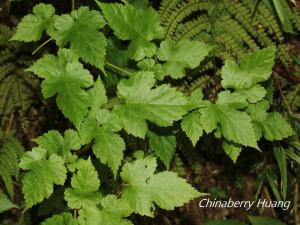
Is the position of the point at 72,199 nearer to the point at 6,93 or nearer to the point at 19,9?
the point at 6,93

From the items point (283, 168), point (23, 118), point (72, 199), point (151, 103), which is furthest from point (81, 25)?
point (283, 168)

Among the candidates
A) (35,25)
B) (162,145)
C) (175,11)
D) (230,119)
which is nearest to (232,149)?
(230,119)

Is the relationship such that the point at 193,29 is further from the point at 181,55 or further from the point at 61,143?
the point at 61,143

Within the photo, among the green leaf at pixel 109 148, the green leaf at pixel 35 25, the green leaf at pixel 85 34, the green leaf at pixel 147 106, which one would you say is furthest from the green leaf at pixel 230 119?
the green leaf at pixel 35 25

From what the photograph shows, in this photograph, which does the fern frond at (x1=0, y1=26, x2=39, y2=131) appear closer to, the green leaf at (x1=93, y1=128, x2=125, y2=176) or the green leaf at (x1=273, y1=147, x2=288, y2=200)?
the green leaf at (x1=93, y1=128, x2=125, y2=176)

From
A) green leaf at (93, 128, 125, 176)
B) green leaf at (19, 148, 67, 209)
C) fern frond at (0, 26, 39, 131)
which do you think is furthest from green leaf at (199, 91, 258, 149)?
fern frond at (0, 26, 39, 131)

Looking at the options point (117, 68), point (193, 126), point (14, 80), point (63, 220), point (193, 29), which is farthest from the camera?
point (14, 80)
